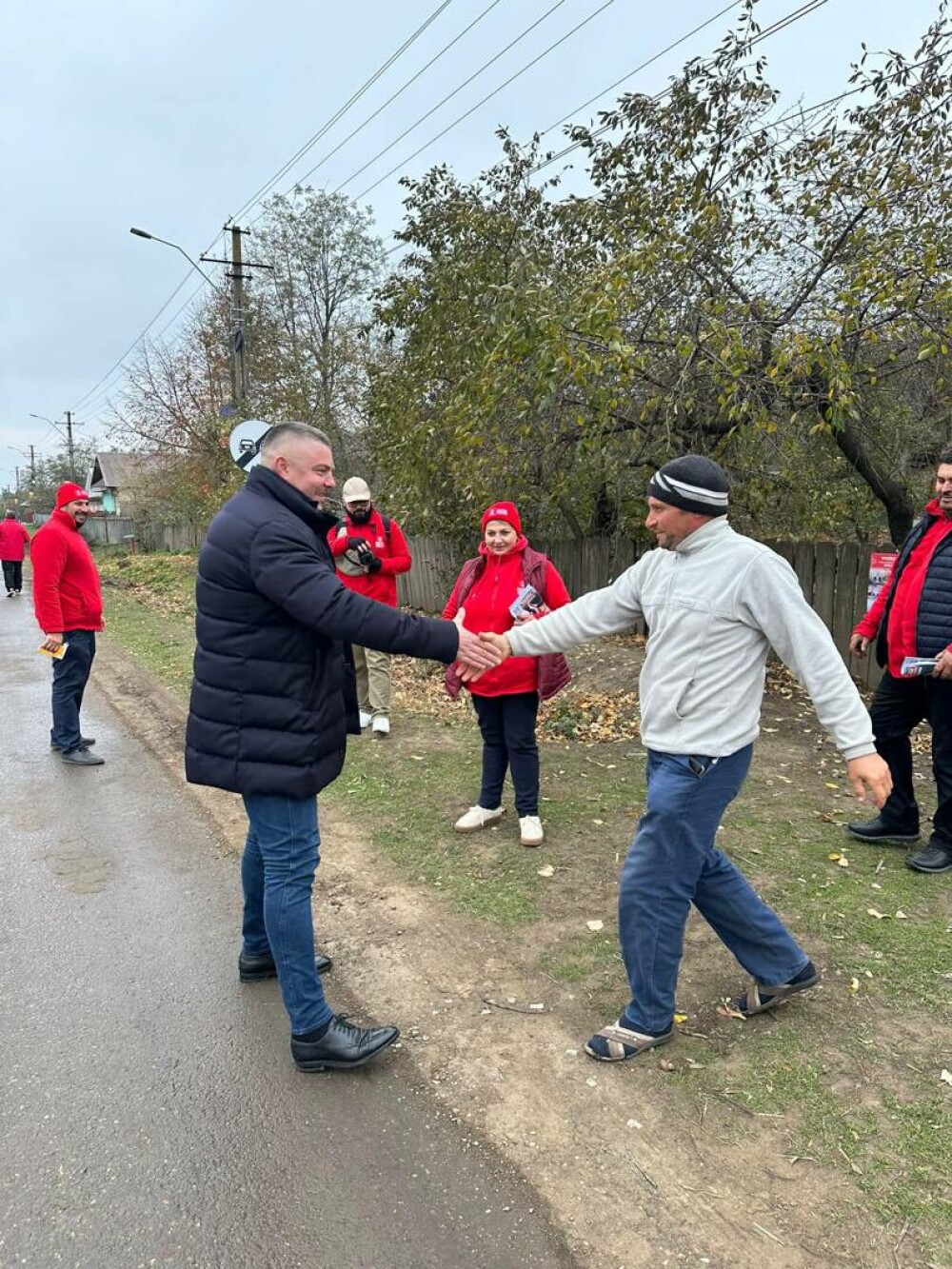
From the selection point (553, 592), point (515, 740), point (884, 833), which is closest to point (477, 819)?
point (515, 740)

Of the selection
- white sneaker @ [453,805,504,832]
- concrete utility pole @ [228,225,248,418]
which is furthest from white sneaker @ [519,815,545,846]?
concrete utility pole @ [228,225,248,418]

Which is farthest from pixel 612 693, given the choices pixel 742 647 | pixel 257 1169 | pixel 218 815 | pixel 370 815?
pixel 257 1169

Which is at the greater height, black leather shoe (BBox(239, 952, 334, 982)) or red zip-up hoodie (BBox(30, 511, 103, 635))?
red zip-up hoodie (BBox(30, 511, 103, 635))

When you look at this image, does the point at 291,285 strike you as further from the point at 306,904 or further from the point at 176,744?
the point at 306,904

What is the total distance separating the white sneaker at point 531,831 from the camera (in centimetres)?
448

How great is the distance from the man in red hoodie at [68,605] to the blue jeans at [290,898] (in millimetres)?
4047

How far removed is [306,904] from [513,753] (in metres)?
2.00

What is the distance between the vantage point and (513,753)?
458cm

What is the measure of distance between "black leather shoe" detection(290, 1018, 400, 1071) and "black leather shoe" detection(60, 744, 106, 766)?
167 inches

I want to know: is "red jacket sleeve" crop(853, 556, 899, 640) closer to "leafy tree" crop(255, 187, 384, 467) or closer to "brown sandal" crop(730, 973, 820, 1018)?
"brown sandal" crop(730, 973, 820, 1018)

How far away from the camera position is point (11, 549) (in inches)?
763

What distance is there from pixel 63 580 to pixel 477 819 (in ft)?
12.2

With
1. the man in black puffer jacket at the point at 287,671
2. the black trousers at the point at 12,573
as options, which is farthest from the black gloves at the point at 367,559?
the black trousers at the point at 12,573

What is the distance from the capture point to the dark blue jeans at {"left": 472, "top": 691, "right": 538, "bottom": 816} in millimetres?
4465
